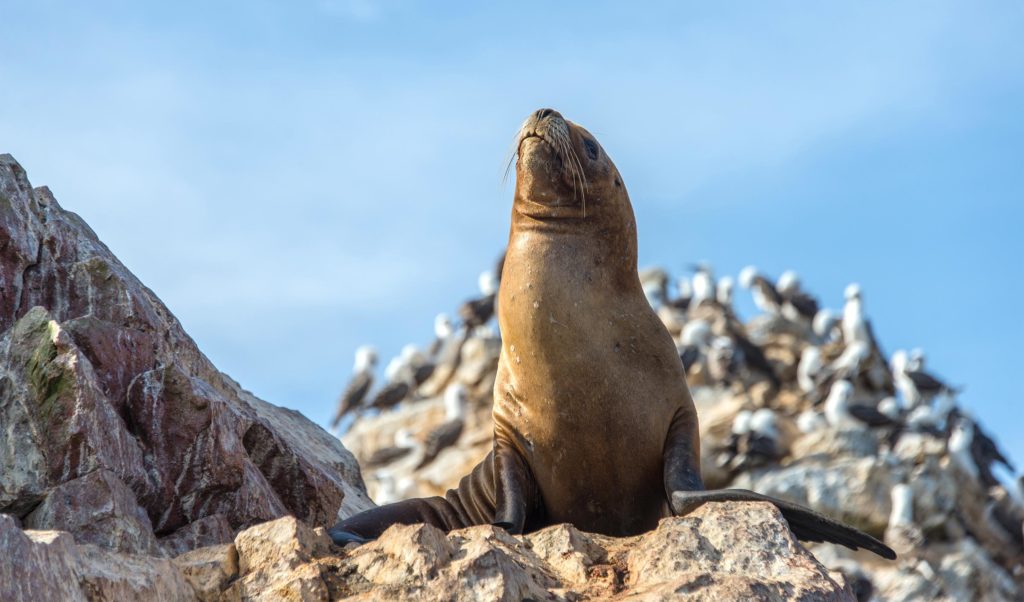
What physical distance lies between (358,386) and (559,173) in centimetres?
3641

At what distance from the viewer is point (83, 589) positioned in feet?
13.0

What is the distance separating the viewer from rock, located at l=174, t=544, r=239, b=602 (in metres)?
4.33

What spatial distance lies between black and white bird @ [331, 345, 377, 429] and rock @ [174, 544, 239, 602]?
1431 inches

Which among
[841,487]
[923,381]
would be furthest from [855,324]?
[841,487]

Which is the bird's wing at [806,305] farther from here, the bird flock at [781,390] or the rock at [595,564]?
the rock at [595,564]

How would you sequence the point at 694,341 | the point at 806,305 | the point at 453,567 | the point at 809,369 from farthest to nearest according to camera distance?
the point at 806,305 < the point at 694,341 < the point at 809,369 < the point at 453,567

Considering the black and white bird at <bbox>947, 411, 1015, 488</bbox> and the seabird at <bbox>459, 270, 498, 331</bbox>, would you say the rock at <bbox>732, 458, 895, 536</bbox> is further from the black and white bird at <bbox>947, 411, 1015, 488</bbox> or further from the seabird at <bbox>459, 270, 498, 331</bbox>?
the seabird at <bbox>459, 270, 498, 331</bbox>

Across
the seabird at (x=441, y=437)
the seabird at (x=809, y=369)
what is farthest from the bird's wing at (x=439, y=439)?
the seabird at (x=809, y=369)

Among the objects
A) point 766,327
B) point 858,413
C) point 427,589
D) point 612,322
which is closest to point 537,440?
point 612,322

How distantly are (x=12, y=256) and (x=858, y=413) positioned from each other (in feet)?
91.1

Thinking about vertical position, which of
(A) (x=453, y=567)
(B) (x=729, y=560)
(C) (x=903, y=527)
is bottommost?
(B) (x=729, y=560)

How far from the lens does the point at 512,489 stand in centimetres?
605

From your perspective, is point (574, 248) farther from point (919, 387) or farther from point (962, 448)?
point (919, 387)

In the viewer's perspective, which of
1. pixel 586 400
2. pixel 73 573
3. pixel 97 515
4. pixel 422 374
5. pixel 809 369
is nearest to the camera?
pixel 73 573
